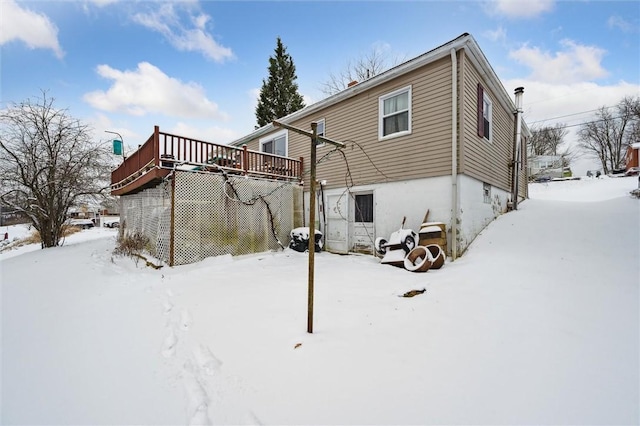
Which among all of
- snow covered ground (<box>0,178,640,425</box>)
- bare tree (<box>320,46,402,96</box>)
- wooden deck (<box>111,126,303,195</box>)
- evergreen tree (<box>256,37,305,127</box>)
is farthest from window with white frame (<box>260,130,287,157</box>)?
evergreen tree (<box>256,37,305,127</box>)

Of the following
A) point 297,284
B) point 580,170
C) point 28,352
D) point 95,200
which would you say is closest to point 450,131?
point 297,284

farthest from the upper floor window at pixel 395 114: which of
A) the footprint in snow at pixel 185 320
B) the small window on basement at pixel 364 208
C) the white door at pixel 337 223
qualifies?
the footprint in snow at pixel 185 320

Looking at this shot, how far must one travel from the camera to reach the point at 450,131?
19.9 ft

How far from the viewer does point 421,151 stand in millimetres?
6566

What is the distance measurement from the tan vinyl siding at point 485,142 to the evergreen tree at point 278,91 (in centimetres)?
1626

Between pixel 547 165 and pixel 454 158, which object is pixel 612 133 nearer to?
pixel 547 165

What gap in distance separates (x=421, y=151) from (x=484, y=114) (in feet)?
9.26

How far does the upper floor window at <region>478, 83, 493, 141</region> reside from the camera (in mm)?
6881

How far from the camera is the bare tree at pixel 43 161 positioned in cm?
1104

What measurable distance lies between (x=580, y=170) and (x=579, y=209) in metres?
28.5

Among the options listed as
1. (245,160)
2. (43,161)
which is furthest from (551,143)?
(43,161)

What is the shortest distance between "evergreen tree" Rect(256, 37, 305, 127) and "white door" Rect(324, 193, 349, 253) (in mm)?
15718

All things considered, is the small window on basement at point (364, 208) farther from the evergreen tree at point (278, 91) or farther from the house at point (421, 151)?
the evergreen tree at point (278, 91)

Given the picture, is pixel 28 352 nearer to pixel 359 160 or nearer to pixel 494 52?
pixel 359 160
